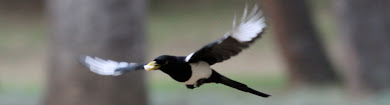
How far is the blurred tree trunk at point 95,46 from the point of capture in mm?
7227

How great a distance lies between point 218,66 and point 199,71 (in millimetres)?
→ 9249

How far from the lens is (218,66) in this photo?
40.4 ft

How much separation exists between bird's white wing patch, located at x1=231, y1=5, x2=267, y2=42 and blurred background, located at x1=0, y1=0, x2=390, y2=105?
4.17 metres

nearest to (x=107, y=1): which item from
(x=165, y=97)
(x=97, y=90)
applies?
(x=97, y=90)

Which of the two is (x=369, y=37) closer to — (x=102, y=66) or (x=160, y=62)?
(x=102, y=66)

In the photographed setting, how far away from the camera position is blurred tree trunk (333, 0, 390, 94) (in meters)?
8.42

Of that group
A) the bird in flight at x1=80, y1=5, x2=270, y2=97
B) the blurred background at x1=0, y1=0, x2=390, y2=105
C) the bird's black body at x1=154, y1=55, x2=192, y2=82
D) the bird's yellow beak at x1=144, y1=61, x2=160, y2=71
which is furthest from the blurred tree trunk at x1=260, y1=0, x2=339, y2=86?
the bird's yellow beak at x1=144, y1=61, x2=160, y2=71

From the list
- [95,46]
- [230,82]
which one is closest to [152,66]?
[230,82]

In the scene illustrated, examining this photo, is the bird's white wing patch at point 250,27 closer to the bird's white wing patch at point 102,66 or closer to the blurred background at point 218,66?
the bird's white wing patch at point 102,66

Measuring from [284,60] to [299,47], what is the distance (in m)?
0.30

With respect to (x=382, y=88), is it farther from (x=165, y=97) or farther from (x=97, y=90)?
(x=97, y=90)

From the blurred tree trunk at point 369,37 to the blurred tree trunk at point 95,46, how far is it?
2.24 m

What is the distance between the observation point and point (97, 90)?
291 inches

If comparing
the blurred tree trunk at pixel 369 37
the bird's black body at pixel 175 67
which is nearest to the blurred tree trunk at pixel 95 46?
the blurred tree trunk at pixel 369 37
